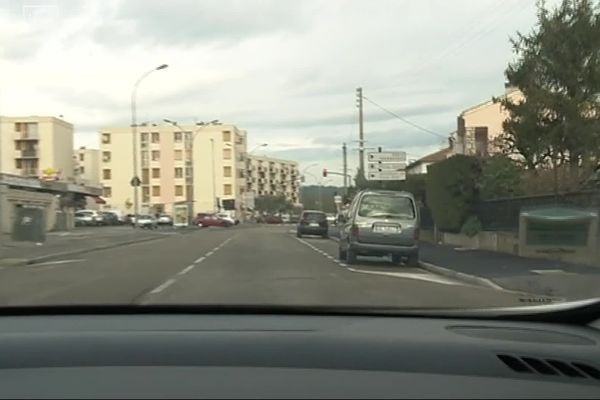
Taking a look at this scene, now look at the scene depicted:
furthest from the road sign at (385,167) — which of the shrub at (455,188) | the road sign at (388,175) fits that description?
the shrub at (455,188)

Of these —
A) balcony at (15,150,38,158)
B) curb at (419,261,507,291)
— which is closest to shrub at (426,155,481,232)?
curb at (419,261,507,291)

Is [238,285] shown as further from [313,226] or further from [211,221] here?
[211,221]

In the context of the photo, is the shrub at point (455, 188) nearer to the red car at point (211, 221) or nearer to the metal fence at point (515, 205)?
the metal fence at point (515, 205)

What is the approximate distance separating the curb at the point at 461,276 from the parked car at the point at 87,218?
201 feet

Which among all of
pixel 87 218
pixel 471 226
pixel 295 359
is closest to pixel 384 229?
pixel 471 226

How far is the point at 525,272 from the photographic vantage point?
13.1 m

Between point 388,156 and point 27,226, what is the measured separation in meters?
18.2

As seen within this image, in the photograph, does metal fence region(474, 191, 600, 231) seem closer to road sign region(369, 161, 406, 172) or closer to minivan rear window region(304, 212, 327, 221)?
road sign region(369, 161, 406, 172)

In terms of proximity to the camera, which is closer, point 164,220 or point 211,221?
point 211,221

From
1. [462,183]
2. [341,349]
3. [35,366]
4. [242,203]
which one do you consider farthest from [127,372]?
[242,203]

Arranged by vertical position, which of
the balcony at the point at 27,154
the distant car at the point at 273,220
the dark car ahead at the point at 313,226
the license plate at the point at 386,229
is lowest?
the distant car at the point at 273,220

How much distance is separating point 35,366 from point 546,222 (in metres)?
14.4

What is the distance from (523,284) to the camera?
942cm

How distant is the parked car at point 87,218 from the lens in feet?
254
